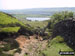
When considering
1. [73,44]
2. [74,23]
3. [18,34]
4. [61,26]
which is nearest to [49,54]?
[73,44]

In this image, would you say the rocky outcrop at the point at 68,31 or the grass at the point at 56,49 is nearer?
the grass at the point at 56,49

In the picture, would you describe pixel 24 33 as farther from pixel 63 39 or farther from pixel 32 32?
pixel 63 39

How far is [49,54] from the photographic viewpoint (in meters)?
35.3

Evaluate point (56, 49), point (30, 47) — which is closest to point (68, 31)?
point (56, 49)

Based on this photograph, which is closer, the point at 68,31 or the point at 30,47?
the point at 68,31

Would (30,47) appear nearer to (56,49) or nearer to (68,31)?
(56,49)

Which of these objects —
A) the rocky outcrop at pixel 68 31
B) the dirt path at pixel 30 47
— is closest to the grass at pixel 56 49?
the rocky outcrop at pixel 68 31

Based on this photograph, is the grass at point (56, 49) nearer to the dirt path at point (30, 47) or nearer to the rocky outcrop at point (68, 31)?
the rocky outcrop at point (68, 31)

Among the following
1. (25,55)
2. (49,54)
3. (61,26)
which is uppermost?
(61,26)

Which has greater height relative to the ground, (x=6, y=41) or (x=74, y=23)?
(x=74, y=23)

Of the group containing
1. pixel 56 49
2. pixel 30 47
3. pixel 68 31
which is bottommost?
pixel 30 47

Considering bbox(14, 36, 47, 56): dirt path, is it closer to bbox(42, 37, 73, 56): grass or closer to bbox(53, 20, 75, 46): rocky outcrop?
bbox(42, 37, 73, 56): grass

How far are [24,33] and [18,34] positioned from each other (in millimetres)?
5094

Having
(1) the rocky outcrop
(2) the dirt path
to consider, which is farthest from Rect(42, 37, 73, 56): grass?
(2) the dirt path
